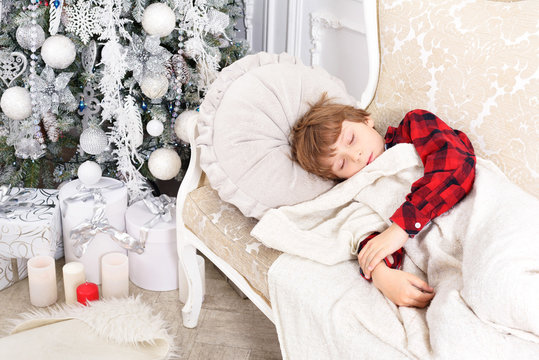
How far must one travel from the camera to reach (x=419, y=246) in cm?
120

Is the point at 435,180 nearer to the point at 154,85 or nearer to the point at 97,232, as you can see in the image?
the point at 154,85

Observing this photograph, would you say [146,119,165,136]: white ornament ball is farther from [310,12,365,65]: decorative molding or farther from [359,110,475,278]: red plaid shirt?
[359,110,475,278]: red plaid shirt

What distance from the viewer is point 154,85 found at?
6.02ft

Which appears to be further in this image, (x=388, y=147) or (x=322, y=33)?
(x=322, y=33)

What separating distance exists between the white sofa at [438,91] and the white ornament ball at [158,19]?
45cm

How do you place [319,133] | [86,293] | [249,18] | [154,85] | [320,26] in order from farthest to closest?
1. [249,18]
2. [320,26]
3. [154,85]
4. [86,293]
5. [319,133]

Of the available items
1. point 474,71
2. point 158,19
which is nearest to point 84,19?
point 158,19

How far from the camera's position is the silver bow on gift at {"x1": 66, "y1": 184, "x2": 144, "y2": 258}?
1.86 meters

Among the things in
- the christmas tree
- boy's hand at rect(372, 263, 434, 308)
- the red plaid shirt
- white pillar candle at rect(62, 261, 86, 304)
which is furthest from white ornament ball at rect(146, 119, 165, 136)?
boy's hand at rect(372, 263, 434, 308)

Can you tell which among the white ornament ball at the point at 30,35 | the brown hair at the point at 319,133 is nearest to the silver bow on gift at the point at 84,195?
the white ornament ball at the point at 30,35

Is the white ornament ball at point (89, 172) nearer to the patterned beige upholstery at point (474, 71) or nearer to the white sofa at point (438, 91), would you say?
the white sofa at point (438, 91)

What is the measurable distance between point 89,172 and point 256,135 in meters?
0.80

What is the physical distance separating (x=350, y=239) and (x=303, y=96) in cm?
42

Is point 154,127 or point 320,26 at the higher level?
point 320,26
